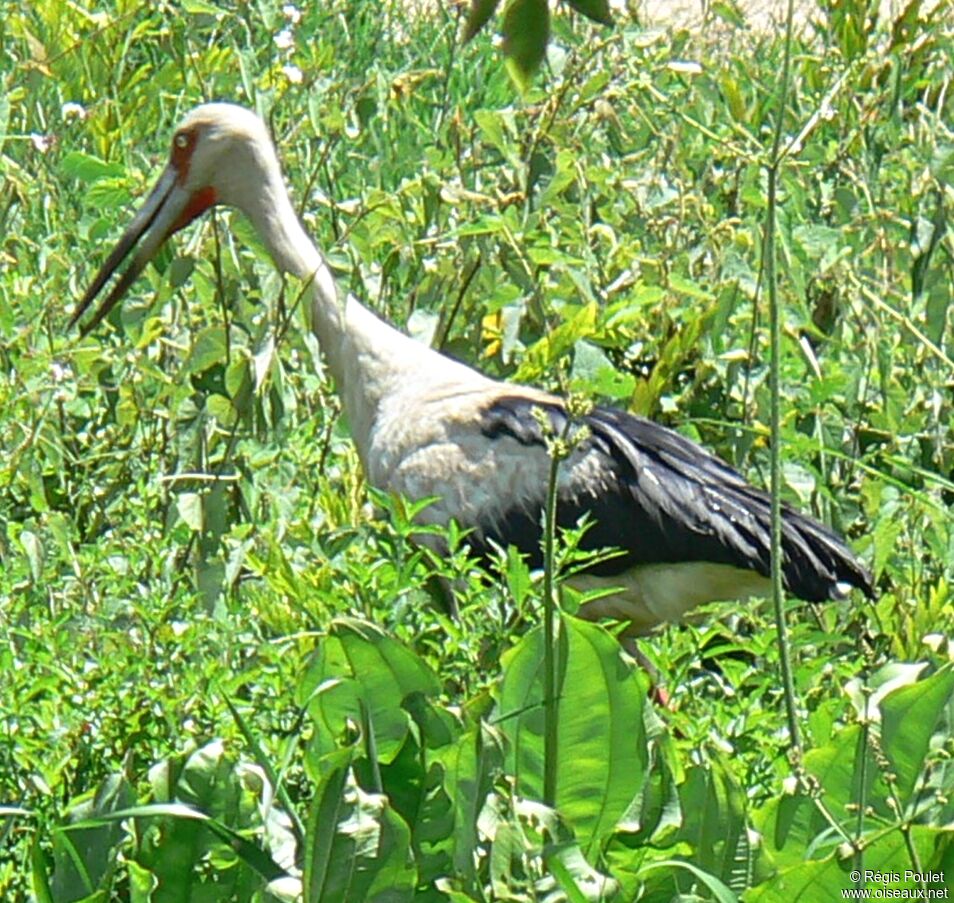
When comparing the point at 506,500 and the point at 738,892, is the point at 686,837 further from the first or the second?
the point at 506,500

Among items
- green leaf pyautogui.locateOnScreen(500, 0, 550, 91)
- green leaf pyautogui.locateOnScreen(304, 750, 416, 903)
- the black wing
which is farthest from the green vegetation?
green leaf pyautogui.locateOnScreen(500, 0, 550, 91)

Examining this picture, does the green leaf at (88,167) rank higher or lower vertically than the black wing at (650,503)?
higher

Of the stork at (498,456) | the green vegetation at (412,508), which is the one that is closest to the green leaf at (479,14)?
the green vegetation at (412,508)

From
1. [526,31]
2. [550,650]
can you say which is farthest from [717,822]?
[526,31]

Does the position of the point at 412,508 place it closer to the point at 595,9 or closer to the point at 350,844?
the point at 350,844

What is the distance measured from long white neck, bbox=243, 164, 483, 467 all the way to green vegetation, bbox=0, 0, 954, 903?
0.09 m

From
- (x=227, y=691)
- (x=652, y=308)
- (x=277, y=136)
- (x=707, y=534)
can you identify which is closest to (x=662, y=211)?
(x=652, y=308)

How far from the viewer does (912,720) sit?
2.42m

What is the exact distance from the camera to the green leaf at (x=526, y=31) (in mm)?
1633

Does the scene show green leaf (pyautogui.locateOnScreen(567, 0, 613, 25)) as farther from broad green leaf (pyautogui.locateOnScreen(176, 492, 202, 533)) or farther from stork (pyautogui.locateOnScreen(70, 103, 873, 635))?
stork (pyautogui.locateOnScreen(70, 103, 873, 635))

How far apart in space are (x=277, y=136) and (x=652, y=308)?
1.03m

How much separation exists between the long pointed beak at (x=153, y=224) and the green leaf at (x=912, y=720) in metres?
2.75

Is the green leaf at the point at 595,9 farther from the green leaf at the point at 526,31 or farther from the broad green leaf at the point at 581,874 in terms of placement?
the broad green leaf at the point at 581,874

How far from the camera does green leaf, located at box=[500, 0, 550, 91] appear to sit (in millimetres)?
1633
